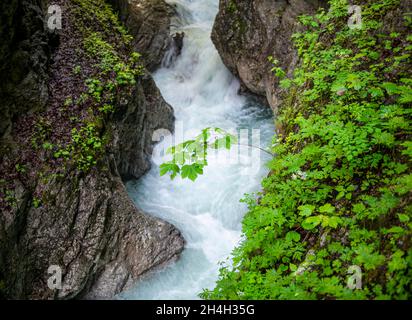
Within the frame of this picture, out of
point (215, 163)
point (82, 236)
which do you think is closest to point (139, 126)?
point (215, 163)

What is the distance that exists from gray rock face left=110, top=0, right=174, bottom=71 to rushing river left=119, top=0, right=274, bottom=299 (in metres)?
0.75

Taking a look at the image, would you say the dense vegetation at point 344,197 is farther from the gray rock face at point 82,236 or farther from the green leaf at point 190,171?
the gray rock face at point 82,236

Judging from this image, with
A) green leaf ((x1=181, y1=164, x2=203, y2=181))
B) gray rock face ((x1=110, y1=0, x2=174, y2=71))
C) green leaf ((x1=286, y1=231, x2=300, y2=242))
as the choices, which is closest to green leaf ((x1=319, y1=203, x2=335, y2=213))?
green leaf ((x1=286, y1=231, x2=300, y2=242))

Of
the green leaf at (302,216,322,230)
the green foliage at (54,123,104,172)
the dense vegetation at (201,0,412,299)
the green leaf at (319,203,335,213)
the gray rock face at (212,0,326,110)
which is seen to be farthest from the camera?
the gray rock face at (212,0,326,110)

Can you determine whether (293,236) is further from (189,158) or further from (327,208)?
(189,158)

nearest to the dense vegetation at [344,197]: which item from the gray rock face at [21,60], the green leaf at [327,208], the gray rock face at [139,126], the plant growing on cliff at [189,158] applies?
the green leaf at [327,208]

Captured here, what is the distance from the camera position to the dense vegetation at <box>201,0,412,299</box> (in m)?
2.86

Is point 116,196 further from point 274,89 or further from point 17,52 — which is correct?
point 274,89

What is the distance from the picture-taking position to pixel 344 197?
360 centimetres

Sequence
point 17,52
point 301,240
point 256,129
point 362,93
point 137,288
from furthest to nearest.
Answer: point 256,129, point 137,288, point 17,52, point 362,93, point 301,240

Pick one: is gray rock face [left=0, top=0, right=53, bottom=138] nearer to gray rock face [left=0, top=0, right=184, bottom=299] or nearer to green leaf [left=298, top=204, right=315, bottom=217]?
gray rock face [left=0, top=0, right=184, bottom=299]
